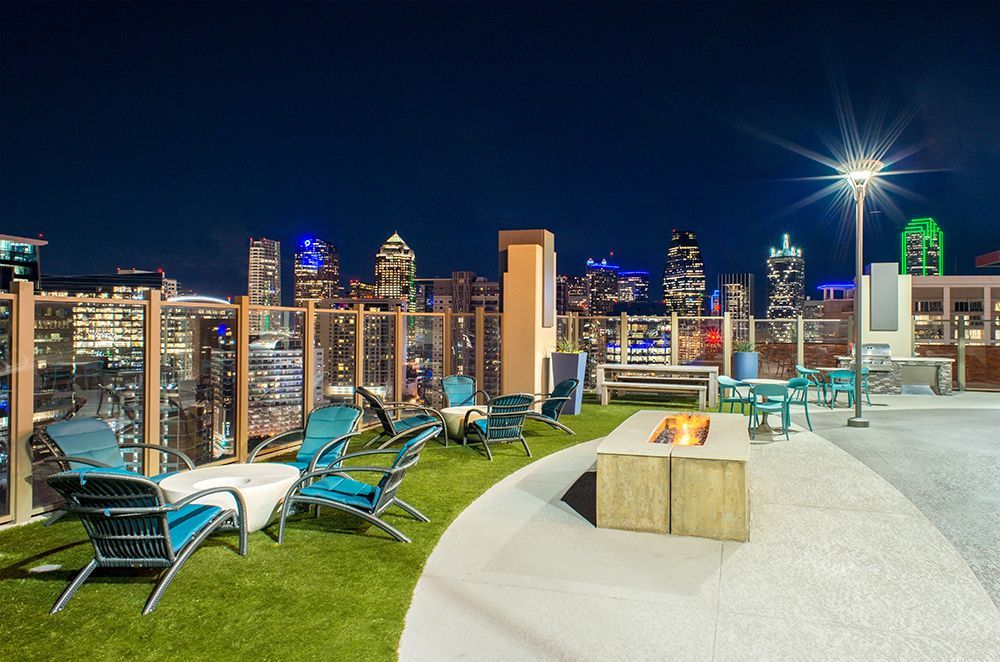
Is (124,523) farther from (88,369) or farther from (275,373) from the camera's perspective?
(275,373)

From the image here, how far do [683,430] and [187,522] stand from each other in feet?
14.3

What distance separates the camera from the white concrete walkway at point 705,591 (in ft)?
9.36

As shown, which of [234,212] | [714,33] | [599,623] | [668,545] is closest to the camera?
[599,623]

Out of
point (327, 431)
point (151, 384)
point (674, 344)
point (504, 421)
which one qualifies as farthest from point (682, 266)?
point (151, 384)

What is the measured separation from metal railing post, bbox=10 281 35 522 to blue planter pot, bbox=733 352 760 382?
13678 millimetres

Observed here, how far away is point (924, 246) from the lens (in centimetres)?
4994

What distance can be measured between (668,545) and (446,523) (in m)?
1.73

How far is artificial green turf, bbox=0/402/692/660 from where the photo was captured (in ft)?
9.31

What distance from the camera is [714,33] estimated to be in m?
24.6

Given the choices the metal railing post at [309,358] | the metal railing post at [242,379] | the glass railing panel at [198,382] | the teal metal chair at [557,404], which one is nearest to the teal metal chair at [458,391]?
the teal metal chair at [557,404]

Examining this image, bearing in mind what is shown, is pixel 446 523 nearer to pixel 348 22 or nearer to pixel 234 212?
pixel 348 22

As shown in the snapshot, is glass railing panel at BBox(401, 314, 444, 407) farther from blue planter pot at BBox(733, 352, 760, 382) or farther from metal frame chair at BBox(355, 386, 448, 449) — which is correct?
blue planter pot at BBox(733, 352, 760, 382)

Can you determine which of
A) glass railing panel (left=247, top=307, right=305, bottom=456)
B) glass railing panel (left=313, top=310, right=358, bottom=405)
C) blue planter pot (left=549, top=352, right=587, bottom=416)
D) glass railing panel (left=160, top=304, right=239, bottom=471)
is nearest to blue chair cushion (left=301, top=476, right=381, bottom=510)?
glass railing panel (left=160, top=304, right=239, bottom=471)

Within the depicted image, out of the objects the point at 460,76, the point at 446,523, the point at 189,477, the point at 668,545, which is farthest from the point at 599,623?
the point at 460,76
